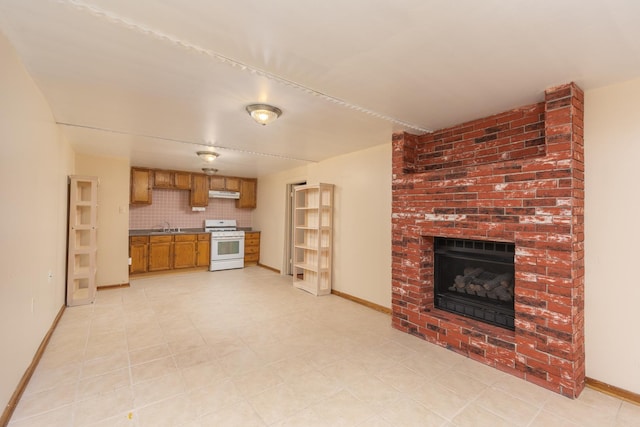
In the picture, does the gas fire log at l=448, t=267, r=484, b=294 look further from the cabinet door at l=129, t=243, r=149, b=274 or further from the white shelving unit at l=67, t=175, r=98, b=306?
the cabinet door at l=129, t=243, r=149, b=274

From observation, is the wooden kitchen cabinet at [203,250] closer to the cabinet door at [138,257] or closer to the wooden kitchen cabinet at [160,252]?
the wooden kitchen cabinet at [160,252]

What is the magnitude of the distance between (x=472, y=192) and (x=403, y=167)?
0.90m

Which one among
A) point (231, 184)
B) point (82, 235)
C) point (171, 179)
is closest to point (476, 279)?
point (82, 235)

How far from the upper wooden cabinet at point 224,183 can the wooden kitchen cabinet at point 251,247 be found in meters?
1.17

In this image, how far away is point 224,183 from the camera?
712cm

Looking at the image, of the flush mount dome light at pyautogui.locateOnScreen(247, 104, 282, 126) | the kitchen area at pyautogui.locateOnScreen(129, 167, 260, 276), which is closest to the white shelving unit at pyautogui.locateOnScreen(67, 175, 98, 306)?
the kitchen area at pyautogui.locateOnScreen(129, 167, 260, 276)

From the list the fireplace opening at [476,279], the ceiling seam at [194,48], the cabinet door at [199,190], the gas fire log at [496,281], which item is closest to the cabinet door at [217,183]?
the cabinet door at [199,190]

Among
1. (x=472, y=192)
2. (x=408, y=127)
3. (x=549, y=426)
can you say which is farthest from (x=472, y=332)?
(x=408, y=127)

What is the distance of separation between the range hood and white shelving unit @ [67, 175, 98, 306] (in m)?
2.69

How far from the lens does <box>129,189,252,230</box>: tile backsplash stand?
6.40 meters

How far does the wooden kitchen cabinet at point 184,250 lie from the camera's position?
20.3 feet

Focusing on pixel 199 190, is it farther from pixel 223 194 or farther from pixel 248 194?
pixel 248 194

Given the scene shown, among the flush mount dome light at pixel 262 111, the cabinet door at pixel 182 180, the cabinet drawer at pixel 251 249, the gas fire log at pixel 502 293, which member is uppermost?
the flush mount dome light at pixel 262 111

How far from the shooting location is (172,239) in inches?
242
